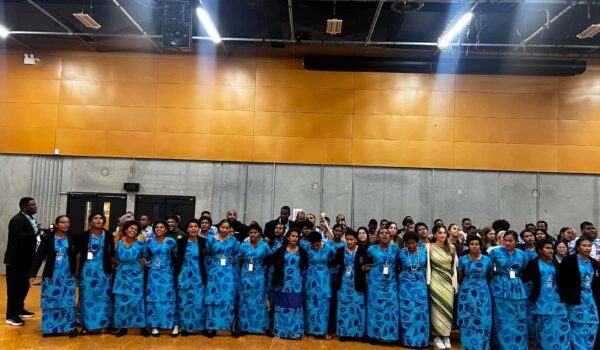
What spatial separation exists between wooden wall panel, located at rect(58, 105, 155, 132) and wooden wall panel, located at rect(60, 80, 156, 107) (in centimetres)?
19

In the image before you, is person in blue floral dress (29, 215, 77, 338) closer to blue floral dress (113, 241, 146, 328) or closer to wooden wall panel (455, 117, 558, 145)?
blue floral dress (113, 241, 146, 328)

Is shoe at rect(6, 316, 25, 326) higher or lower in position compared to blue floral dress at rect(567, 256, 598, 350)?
lower

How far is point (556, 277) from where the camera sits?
5.58m

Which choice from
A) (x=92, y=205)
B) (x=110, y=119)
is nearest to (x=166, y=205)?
(x=92, y=205)

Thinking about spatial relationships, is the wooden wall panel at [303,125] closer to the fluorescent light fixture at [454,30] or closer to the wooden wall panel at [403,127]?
the wooden wall panel at [403,127]

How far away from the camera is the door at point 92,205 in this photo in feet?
39.7

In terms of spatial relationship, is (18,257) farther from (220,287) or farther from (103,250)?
(220,287)

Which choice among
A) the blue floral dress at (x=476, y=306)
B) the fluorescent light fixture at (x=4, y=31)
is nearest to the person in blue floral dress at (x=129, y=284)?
the blue floral dress at (x=476, y=306)

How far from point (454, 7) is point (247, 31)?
193 inches

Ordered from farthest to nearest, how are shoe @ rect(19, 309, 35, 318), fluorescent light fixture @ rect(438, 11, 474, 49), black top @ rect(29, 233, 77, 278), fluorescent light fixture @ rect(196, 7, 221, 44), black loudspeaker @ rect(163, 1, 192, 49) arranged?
fluorescent light fixture @ rect(196, 7, 221, 44) → fluorescent light fixture @ rect(438, 11, 474, 49) → black loudspeaker @ rect(163, 1, 192, 49) → shoe @ rect(19, 309, 35, 318) → black top @ rect(29, 233, 77, 278)

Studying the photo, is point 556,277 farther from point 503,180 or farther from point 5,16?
point 5,16

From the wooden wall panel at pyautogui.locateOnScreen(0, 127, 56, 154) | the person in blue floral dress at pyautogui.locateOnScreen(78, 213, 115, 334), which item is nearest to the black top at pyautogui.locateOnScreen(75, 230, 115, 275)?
the person in blue floral dress at pyautogui.locateOnScreen(78, 213, 115, 334)

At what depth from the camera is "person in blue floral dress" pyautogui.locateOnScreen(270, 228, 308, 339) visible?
20.9 feet

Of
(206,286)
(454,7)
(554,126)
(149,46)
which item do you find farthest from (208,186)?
(554,126)
